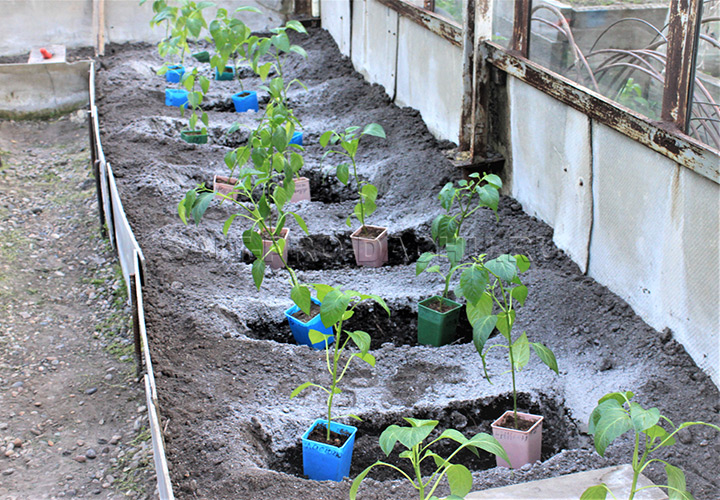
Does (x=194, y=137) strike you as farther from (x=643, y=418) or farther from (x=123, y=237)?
(x=643, y=418)

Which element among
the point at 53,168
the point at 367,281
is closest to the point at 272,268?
the point at 367,281

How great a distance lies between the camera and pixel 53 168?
6453 millimetres

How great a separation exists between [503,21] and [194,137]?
2.78 meters

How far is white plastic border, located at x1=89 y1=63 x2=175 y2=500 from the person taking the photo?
2424 millimetres

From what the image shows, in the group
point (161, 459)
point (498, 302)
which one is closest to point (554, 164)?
point (498, 302)

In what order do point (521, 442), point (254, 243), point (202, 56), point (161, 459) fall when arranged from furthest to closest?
point (202, 56) < point (254, 243) < point (521, 442) < point (161, 459)

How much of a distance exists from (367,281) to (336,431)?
1484 millimetres

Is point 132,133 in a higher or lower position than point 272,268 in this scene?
higher

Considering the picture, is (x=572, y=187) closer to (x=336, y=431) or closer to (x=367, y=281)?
(x=367, y=281)

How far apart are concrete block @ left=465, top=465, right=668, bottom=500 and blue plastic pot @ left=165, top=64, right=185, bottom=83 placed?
20.0ft

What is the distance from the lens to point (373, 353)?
11.7 feet

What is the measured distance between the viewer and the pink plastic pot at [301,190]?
5137 millimetres

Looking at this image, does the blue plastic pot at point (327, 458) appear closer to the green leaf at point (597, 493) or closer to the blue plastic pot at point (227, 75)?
the green leaf at point (597, 493)

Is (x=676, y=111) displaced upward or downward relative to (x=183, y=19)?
downward
